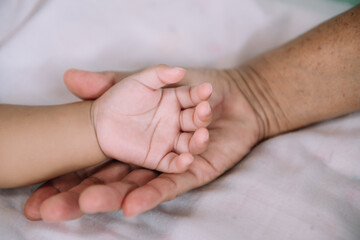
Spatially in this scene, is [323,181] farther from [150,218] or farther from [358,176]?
[150,218]

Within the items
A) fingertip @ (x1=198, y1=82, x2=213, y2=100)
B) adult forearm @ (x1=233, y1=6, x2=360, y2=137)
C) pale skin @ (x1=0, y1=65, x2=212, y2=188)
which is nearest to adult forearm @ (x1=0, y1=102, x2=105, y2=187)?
pale skin @ (x1=0, y1=65, x2=212, y2=188)

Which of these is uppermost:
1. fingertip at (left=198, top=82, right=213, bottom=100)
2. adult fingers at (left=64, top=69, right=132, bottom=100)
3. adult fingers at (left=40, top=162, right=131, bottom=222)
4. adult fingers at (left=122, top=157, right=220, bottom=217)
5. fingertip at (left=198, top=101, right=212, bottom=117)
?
adult fingers at (left=64, top=69, right=132, bottom=100)

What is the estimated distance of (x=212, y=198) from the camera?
0.69 meters

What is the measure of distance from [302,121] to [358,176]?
21cm

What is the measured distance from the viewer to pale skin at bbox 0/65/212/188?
679 mm

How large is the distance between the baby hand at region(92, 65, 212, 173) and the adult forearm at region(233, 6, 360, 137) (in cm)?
29

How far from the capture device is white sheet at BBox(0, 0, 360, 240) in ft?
2.09

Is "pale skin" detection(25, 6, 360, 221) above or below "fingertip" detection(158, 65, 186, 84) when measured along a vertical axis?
below

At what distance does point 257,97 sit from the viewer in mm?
945

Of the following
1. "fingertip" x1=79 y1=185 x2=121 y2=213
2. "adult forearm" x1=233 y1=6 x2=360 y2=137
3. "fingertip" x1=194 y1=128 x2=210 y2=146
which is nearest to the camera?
"fingertip" x1=79 y1=185 x2=121 y2=213

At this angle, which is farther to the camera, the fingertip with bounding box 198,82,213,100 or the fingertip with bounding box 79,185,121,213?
the fingertip with bounding box 198,82,213,100

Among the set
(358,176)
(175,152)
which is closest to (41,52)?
(175,152)

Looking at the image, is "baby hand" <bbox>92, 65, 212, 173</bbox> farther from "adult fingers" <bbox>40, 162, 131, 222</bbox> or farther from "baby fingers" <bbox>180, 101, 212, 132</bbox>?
"adult fingers" <bbox>40, 162, 131, 222</bbox>

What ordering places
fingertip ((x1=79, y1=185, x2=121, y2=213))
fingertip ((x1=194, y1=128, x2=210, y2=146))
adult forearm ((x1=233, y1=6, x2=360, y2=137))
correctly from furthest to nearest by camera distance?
adult forearm ((x1=233, y1=6, x2=360, y2=137)), fingertip ((x1=194, y1=128, x2=210, y2=146)), fingertip ((x1=79, y1=185, x2=121, y2=213))
